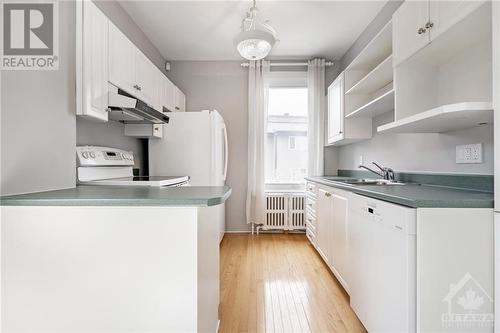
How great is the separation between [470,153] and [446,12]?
0.82m

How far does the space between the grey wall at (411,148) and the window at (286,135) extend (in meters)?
0.75

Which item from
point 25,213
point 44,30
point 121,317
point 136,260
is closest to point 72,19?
point 44,30

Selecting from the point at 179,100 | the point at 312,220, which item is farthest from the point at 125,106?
the point at 312,220

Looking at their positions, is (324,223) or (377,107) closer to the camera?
(377,107)

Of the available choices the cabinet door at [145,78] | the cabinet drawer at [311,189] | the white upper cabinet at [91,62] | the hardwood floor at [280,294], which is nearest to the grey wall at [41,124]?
the white upper cabinet at [91,62]

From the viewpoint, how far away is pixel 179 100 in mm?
3502

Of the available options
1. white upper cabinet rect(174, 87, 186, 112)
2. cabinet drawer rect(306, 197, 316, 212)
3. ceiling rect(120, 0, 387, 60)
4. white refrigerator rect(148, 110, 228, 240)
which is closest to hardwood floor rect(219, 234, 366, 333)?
cabinet drawer rect(306, 197, 316, 212)

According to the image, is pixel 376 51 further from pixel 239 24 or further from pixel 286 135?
pixel 286 135

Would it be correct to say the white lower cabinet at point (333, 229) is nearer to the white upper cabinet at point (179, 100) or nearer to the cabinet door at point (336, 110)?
the cabinet door at point (336, 110)

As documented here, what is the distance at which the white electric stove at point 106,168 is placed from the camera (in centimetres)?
183

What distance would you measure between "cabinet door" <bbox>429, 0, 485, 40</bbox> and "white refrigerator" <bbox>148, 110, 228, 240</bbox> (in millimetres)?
2154

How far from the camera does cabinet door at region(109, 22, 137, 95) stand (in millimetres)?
1889

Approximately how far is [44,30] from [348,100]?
271 cm

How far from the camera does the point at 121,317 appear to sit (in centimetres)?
102
